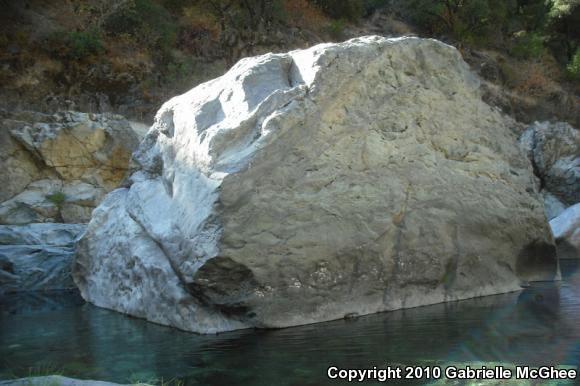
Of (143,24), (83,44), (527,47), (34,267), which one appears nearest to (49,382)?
(34,267)

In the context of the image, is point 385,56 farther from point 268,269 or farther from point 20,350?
point 20,350

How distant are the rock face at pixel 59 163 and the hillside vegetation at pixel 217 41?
82.5 inches

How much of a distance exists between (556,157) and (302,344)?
13.0 metres

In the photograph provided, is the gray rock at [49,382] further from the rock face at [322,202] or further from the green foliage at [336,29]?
the green foliage at [336,29]

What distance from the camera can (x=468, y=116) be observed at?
293 inches

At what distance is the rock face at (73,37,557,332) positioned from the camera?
18.7ft

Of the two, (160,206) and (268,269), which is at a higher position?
(160,206)

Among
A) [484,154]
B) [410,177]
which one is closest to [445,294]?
[410,177]

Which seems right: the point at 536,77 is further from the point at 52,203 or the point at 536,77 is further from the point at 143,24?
the point at 52,203

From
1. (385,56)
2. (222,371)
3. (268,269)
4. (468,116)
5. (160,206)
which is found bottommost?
(222,371)

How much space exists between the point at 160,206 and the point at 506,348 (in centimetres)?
388

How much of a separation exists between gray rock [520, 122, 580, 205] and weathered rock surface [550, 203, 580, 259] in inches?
206

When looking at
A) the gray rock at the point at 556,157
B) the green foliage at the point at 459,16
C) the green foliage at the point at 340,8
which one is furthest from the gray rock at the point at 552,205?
the green foliage at the point at 340,8

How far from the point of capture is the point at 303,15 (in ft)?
77.8
